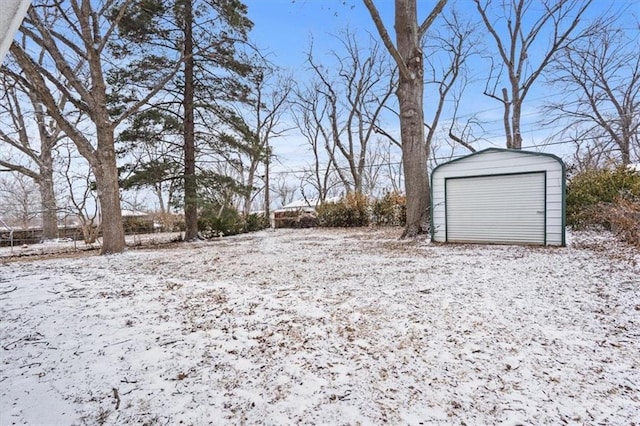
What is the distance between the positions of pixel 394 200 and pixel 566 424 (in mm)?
11690

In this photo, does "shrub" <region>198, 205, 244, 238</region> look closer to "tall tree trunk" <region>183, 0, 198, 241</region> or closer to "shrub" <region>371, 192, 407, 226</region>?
"tall tree trunk" <region>183, 0, 198, 241</region>

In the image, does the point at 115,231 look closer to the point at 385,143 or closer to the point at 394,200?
the point at 394,200

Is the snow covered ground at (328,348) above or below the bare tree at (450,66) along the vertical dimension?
below

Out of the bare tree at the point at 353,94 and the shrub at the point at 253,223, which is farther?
the bare tree at the point at 353,94

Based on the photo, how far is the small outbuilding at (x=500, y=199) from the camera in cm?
583

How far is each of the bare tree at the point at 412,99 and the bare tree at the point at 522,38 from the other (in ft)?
26.8

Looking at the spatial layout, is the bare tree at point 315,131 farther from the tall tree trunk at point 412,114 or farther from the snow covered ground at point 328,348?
the snow covered ground at point 328,348

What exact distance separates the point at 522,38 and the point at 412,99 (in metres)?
10.1

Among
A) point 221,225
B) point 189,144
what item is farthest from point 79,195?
point 221,225

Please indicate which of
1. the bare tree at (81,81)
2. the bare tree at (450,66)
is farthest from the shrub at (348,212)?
the bare tree at (81,81)

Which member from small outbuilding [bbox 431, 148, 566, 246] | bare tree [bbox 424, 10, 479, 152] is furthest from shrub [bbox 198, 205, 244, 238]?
bare tree [bbox 424, 10, 479, 152]

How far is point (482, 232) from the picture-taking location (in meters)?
6.64

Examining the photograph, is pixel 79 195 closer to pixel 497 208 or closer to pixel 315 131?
pixel 497 208

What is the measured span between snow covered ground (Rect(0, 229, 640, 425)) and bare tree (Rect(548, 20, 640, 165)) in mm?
13308
